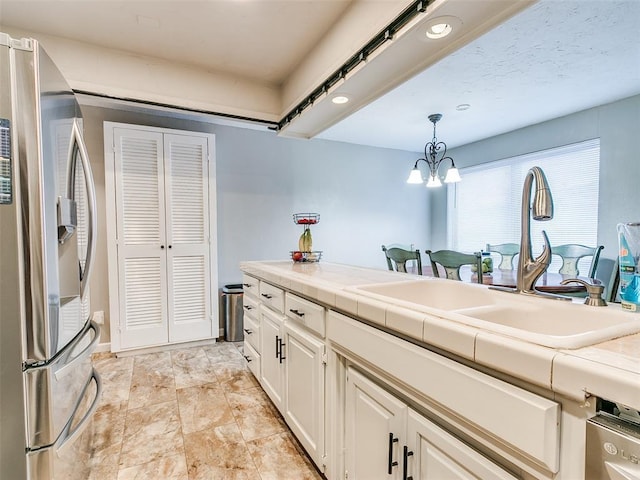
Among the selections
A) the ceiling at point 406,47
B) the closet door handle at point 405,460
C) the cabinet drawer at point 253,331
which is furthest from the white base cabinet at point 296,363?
the ceiling at point 406,47

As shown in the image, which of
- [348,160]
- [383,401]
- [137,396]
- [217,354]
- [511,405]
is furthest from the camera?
[348,160]

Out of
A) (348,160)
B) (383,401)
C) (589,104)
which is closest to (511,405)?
(383,401)

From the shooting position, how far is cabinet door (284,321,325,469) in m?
1.46

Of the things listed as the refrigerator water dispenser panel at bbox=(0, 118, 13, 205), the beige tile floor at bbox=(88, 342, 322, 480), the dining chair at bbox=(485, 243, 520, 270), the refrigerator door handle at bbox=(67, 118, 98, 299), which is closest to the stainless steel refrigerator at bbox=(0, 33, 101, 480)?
the refrigerator water dispenser panel at bbox=(0, 118, 13, 205)

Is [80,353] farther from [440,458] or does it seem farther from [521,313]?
[521,313]

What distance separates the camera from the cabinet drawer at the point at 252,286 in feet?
7.43

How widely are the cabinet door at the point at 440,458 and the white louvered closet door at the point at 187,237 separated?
9.15ft

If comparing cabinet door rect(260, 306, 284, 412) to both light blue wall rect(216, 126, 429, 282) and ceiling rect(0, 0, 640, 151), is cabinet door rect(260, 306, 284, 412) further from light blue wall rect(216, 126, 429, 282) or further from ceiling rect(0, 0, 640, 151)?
light blue wall rect(216, 126, 429, 282)

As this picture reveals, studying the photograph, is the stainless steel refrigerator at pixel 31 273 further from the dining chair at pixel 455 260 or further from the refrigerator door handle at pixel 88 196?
the dining chair at pixel 455 260

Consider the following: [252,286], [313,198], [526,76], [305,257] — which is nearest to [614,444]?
[252,286]

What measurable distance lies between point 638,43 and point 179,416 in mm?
3990

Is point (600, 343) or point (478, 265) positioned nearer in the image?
point (600, 343)

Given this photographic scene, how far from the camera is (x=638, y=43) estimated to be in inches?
87.6

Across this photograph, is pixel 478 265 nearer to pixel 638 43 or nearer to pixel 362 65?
pixel 362 65
